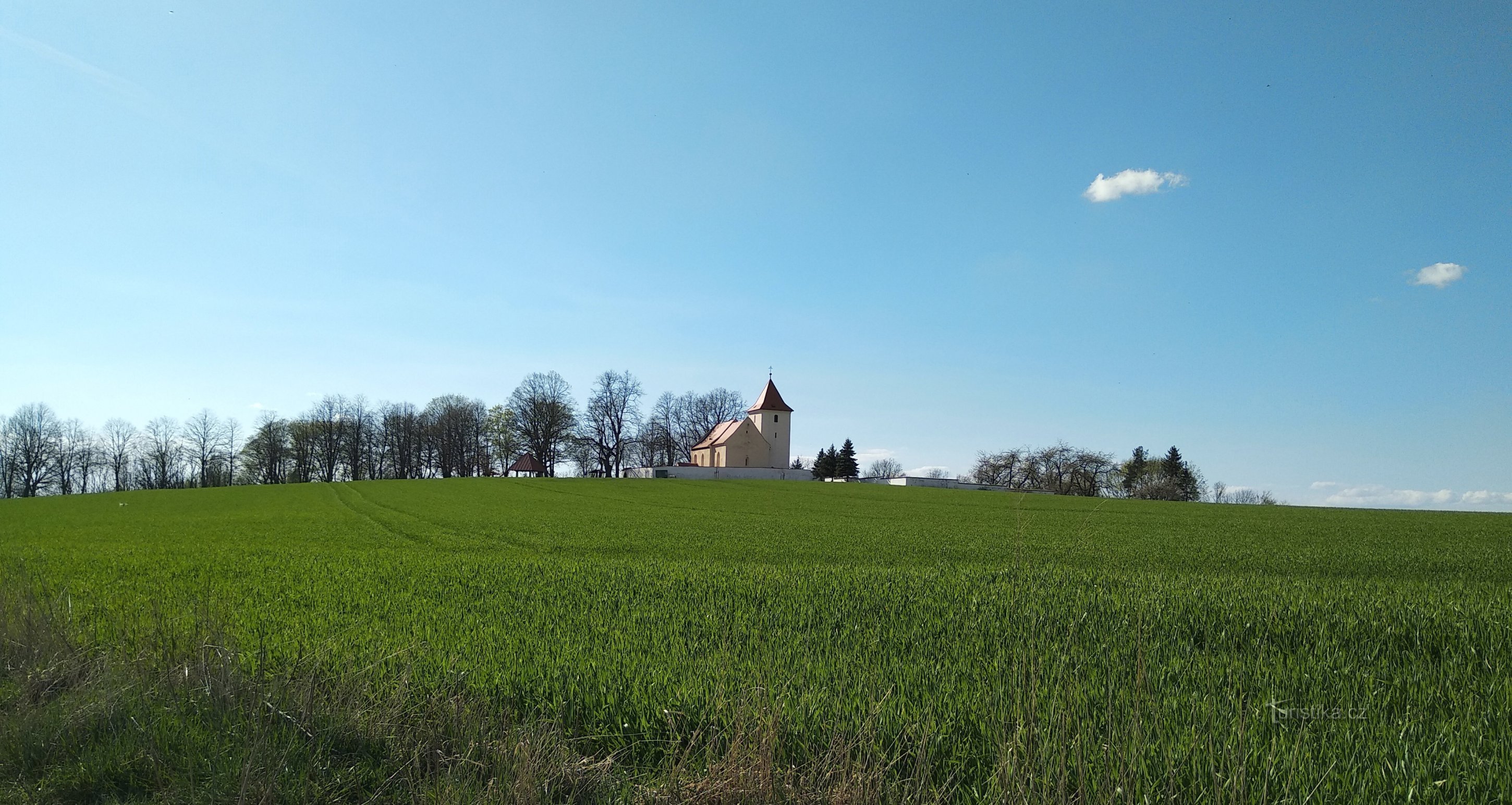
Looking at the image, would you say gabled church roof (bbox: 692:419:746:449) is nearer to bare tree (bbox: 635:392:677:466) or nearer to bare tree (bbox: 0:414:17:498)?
bare tree (bbox: 635:392:677:466)

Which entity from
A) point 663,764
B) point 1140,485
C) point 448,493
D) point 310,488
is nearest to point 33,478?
point 310,488

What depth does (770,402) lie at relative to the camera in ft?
315

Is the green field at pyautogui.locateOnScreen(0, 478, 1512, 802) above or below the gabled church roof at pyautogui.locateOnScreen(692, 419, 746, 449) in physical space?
below

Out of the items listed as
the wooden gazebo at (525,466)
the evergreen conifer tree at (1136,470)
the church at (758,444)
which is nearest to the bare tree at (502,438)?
the wooden gazebo at (525,466)

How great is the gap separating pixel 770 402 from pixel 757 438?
5655 mm

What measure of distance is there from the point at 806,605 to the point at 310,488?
201ft

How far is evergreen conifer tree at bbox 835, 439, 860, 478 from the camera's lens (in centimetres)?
9512

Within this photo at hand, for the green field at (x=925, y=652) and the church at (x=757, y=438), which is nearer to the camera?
the green field at (x=925, y=652)

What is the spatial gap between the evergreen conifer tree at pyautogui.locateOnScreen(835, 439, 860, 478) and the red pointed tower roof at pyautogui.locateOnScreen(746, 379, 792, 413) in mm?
8450

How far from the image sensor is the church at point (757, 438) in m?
91.4

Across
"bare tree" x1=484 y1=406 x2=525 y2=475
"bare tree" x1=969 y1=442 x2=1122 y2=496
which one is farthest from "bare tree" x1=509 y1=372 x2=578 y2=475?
"bare tree" x1=969 y1=442 x2=1122 y2=496

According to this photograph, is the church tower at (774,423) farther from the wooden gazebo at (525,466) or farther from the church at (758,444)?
the wooden gazebo at (525,466)

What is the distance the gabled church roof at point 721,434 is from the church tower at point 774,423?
9.37 ft

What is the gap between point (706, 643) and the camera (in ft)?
21.7
